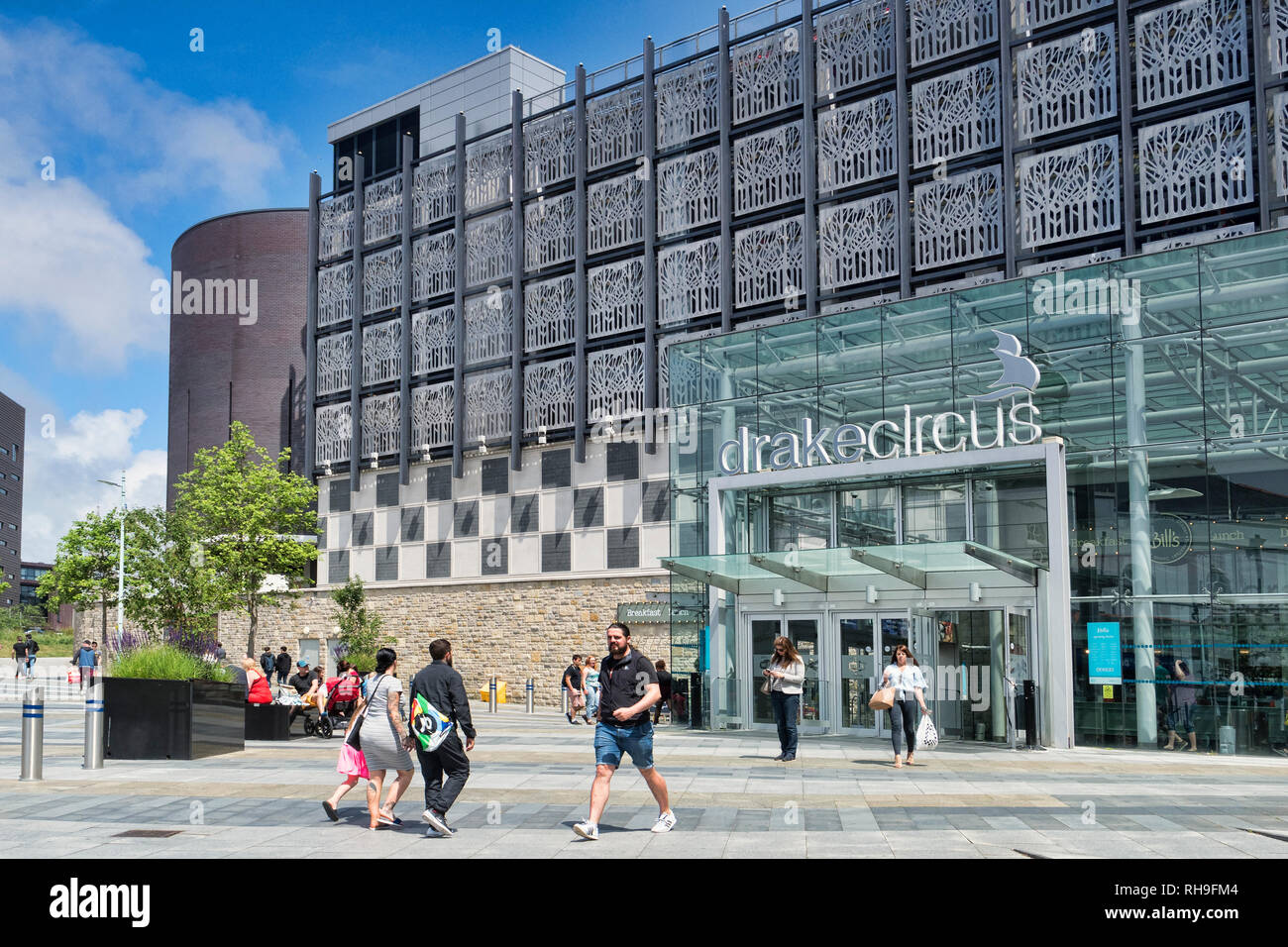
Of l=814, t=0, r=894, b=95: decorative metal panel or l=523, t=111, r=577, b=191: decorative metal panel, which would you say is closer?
l=814, t=0, r=894, b=95: decorative metal panel

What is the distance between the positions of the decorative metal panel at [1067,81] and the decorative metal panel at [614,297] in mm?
12755

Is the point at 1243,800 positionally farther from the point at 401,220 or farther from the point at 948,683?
the point at 401,220

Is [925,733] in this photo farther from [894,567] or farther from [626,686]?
[626,686]

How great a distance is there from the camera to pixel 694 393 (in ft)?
89.0

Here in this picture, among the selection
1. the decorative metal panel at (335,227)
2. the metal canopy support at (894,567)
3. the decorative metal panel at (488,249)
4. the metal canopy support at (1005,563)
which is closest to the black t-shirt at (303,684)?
the metal canopy support at (894,567)

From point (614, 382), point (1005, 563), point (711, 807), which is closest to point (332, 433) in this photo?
point (614, 382)

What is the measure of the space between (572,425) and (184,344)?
1246 inches

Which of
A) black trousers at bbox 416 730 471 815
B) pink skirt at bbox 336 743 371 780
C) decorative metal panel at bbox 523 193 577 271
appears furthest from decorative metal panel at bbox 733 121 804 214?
black trousers at bbox 416 730 471 815

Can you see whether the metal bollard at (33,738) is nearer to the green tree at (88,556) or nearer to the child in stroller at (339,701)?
the child in stroller at (339,701)

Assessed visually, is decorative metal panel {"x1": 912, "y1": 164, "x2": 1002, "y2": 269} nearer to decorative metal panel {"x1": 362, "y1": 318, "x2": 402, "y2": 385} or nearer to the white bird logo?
the white bird logo

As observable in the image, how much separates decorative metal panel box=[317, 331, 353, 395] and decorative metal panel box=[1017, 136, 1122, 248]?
26493 millimetres

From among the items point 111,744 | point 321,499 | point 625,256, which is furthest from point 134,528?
point 111,744

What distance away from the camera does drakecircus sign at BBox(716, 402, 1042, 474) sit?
74.4ft

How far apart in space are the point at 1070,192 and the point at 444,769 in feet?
86.8
